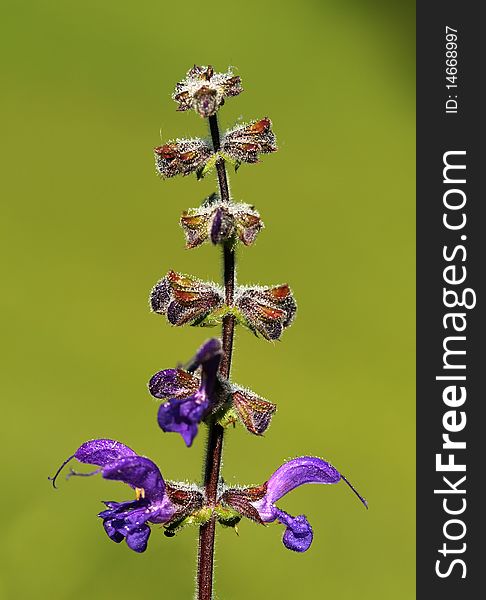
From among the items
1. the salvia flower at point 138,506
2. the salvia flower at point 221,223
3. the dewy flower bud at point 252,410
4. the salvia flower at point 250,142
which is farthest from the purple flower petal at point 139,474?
the salvia flower at point 250,142

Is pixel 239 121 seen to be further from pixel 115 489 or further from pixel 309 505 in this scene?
pixel 309 505

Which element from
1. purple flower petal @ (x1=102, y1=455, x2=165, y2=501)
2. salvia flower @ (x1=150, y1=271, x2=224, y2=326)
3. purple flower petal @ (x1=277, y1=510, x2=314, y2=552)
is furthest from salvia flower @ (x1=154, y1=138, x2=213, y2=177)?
purple flower petal @ (x1=277, y1=510, x2=314, y2=552)

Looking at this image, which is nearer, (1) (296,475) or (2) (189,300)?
(2) (189,300)

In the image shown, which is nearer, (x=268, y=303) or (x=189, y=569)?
(x=268, y=303)

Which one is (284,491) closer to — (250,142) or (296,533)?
(296,533)

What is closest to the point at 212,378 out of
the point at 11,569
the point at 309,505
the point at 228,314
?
the point at 228,314

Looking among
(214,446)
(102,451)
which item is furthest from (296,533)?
(102,451)
